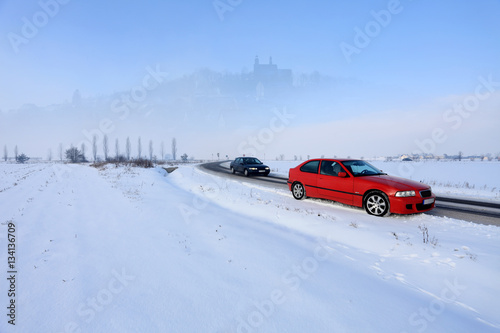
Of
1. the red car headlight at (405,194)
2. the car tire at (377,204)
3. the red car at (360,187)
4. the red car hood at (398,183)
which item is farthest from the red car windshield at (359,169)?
the red car headlight at (405,194)

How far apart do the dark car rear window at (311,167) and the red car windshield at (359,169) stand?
1.02 meters

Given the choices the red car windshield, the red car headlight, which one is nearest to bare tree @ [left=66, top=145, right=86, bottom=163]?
the red car windshield

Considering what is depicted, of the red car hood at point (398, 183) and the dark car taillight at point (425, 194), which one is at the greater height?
the red car hood at point (398, 183)

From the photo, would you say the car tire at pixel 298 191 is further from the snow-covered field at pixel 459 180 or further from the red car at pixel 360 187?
the snow-covered field at pixel 459 180

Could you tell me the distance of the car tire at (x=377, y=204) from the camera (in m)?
6.14

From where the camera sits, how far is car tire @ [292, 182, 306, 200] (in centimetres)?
860

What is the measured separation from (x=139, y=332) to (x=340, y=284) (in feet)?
7.74

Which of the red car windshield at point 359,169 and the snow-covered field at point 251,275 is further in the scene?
the red car windshield at point 359,169

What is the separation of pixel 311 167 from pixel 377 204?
8.71ft

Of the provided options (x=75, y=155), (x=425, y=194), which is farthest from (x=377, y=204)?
(x=75, y=155)

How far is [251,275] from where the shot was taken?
3.13m

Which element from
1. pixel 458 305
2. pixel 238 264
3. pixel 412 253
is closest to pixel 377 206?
pixel 412 253

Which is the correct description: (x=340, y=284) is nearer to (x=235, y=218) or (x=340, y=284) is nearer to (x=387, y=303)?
(x=387, y=303)

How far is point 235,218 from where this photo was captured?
614 centimetres
